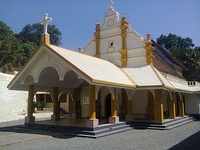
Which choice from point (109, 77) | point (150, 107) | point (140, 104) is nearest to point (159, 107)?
point (150, 107)

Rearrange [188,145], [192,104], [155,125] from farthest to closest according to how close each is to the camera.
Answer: [192,104]
[155,125]
[188,145]

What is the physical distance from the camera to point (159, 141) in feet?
33.2

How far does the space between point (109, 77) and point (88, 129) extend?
10.2 feet

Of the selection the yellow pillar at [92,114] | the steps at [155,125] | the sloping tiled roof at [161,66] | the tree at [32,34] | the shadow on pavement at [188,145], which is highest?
the tree at [32,34]

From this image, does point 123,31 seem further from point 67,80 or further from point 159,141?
point 159,141

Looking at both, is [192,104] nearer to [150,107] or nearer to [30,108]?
[150,107]

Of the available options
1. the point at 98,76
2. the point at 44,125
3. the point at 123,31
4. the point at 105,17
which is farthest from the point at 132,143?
the point at 105,17

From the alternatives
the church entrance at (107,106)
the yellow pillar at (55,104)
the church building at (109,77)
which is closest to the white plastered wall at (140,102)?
the church building at (109,77)

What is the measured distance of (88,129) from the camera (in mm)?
11375

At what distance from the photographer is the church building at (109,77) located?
12.6m

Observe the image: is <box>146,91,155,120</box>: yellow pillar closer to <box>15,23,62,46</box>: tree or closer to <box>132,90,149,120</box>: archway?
<box>132,90,149,120</box>: archway

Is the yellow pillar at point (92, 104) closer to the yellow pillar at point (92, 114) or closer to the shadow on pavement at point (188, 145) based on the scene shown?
the yellow pillar at point (92, 114)

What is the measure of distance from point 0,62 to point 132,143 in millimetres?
31156

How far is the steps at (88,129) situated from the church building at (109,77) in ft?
1.03
